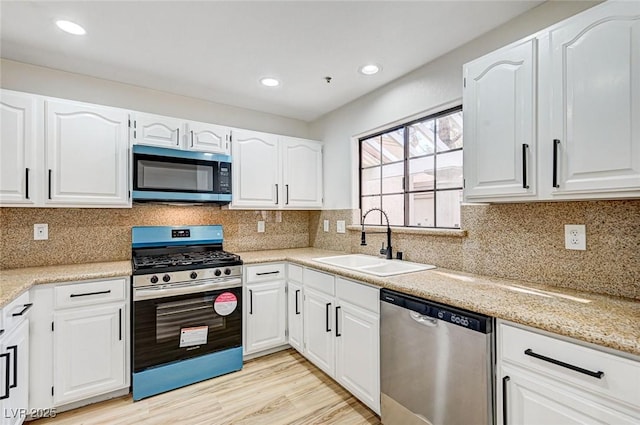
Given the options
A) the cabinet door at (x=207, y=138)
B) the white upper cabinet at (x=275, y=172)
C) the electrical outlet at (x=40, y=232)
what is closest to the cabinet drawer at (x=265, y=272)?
the white upper cabinet at (x=275, y=172)

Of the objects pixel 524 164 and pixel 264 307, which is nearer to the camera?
pixel 524 164

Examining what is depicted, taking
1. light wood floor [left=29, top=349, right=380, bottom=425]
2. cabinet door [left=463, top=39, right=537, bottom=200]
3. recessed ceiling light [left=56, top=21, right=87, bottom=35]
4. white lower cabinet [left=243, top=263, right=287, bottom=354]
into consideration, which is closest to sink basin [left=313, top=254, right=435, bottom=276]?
white lower cabinet [left=243, top=263, right=287, bottom=354]

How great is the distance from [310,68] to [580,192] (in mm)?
1926

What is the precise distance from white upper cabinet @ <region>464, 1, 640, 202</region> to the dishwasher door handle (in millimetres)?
709

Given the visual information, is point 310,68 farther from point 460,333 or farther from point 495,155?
point 460,333

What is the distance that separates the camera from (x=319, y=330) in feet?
8.02

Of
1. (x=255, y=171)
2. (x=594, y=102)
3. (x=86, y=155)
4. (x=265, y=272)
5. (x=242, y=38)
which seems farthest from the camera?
(x=255, y=171)

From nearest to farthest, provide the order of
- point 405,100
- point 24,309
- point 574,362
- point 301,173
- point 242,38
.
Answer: point 574,362, point 24,309, point 242,38, point 405,100, point 301,173

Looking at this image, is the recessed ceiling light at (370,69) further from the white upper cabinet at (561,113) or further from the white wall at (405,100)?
the white upper cabinet at (561,113)

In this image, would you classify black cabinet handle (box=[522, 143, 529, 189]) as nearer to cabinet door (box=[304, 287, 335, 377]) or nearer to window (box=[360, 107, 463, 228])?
window (box=[360, 107, 463, 228])

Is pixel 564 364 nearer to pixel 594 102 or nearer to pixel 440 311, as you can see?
pixel 440 311

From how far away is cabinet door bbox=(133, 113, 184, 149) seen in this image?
8.16 feet

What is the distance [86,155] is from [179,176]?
64 cm

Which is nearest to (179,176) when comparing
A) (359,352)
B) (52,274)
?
(52,274)
